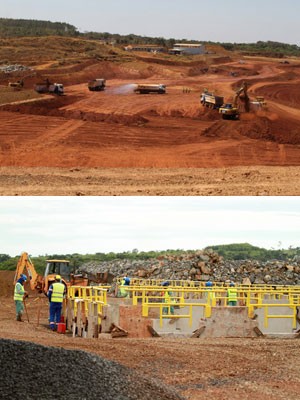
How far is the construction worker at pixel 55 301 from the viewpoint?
1980cm

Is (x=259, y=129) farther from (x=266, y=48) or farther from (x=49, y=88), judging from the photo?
(x=49, y=88)

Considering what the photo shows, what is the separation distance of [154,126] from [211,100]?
1612 millimetres

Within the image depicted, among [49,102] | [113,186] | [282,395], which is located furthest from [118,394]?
[49,102]

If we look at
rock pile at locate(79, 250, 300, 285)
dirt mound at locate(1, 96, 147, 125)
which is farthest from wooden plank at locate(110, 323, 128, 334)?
rock pile at locate(79, 250, 300, 285)

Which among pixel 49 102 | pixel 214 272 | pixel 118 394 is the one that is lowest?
pixel 118 394

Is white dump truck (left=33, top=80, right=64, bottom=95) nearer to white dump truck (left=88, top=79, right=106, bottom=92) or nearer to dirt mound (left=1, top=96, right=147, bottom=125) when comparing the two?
dirt mound (left=1, top=96, right=147, bottom=125)

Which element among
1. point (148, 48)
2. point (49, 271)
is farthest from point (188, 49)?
point (49, 271)

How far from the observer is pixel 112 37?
25453 millimetres

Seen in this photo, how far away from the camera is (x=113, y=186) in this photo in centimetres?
2294

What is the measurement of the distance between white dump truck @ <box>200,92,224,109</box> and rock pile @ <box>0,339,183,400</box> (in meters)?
14.4

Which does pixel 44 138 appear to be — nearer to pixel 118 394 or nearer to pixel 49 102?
pixel 49 102

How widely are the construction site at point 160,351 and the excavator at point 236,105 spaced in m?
4.57

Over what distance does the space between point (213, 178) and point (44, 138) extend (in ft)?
13.3

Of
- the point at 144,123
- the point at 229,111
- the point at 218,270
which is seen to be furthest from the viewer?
the point at 218,270
